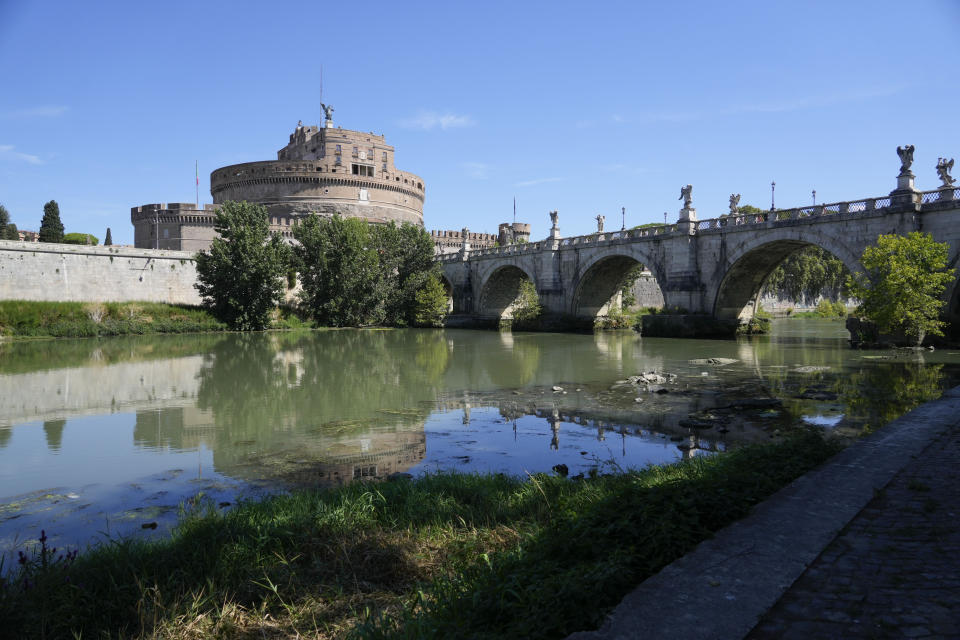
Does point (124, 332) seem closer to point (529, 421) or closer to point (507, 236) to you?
point (529, 421)

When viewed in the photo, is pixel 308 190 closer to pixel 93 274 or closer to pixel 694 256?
pixel 93 274

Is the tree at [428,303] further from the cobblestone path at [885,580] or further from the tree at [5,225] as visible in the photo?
the cobblestone path at [885,580]

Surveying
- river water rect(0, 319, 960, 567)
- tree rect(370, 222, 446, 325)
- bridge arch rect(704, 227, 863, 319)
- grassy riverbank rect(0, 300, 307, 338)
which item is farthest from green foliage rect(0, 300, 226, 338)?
bridge arch rect(704, 227, 863, 319)

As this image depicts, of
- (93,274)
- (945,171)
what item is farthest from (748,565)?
(93,274)

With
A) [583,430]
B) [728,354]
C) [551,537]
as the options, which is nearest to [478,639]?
[551,537]

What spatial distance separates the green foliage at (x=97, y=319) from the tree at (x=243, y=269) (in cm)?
145

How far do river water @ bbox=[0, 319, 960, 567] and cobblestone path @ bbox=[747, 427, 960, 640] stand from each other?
9.45 ft

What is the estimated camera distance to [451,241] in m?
69.0

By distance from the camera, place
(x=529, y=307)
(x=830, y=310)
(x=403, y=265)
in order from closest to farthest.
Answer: (x=529, y=307)
(x=403, y=265)
(x=830, y=310)

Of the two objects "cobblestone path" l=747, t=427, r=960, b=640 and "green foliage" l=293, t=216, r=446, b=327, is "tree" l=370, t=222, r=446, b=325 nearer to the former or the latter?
"green foliage" l=293, t=216, r=446, b=327

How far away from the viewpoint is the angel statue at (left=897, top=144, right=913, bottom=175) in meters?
21.2

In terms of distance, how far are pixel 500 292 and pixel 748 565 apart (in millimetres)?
46812

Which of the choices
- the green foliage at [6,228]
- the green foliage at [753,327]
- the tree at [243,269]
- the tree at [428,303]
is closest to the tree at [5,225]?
the green foliage at [6,228]

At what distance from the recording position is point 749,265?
29.5 metres
